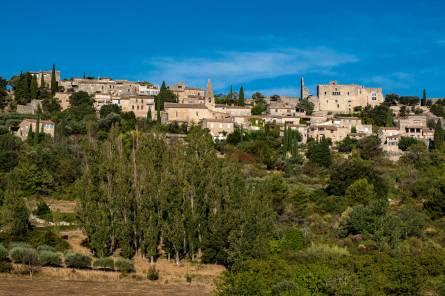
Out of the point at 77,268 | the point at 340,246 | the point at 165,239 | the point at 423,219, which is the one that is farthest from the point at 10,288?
the point at 423,219

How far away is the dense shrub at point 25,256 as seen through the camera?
95.7 ft

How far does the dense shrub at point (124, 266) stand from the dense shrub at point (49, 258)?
87.2 inches

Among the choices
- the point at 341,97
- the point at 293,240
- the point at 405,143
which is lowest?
the point at 293,240

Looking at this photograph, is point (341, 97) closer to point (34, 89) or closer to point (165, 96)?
point (165, 96)

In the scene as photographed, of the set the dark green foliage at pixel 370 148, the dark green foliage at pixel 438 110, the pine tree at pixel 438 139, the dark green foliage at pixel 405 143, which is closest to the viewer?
the dark green foliage at pixel 370 148

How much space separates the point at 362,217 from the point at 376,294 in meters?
14.6

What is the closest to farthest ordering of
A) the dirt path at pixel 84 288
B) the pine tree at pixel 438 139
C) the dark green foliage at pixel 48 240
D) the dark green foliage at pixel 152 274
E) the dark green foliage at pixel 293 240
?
the dirt path at pixel 84 288 < the dark green foliage at pixel 152 274 < the dark green foliage at pixel 48 240 < the dark green foliage at pixel 293 240 < the pine tree at pixel 438 139

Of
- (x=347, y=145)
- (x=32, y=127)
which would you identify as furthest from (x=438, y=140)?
(x=32, y=127)

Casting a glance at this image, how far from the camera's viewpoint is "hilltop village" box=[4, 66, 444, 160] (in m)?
69.1

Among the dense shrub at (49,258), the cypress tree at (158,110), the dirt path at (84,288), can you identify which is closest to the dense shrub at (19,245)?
the dense shrub at (49,258)

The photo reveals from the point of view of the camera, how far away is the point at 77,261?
29.9 m

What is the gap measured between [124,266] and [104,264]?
80 centimetres

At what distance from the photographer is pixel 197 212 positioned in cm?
3266

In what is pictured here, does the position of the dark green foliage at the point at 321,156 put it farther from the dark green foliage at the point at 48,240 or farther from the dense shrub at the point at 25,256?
the dense shrub at the point at 25,256
